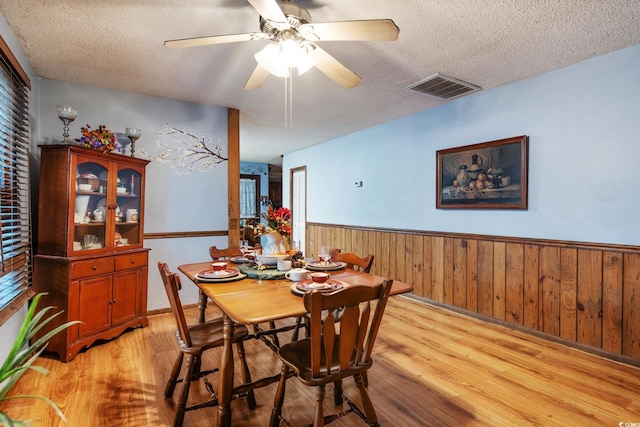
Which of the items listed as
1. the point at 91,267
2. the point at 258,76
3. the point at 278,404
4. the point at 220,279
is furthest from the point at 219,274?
the point at 91,267

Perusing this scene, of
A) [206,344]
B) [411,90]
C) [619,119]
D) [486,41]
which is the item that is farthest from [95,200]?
[619,119]

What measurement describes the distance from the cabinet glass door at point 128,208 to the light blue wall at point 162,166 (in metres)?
0.32

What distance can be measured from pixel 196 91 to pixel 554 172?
11.4 ft

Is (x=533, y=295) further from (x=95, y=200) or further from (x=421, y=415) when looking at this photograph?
(x=95, y=200)

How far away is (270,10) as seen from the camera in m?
1.59

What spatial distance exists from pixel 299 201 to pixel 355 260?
4500 mm

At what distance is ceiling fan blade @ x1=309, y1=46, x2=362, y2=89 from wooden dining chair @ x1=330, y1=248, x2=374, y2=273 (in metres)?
1.23

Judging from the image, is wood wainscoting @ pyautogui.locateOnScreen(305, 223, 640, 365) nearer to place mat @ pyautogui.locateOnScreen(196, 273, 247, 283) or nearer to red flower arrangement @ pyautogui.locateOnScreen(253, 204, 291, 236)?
red flower arrangement @ pyautogui.locateOnScreen(253, 204, 291, 236)

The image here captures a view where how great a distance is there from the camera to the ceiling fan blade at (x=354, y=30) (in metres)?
1.59

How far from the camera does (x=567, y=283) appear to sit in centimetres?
286

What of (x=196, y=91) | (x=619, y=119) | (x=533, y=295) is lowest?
(x=533, y=295)

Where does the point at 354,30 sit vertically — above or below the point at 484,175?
above

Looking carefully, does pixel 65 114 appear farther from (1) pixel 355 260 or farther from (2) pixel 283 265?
(1) pixel 355 260

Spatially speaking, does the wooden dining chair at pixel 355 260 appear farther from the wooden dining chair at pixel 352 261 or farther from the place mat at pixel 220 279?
the place mat at pixel 220 279
